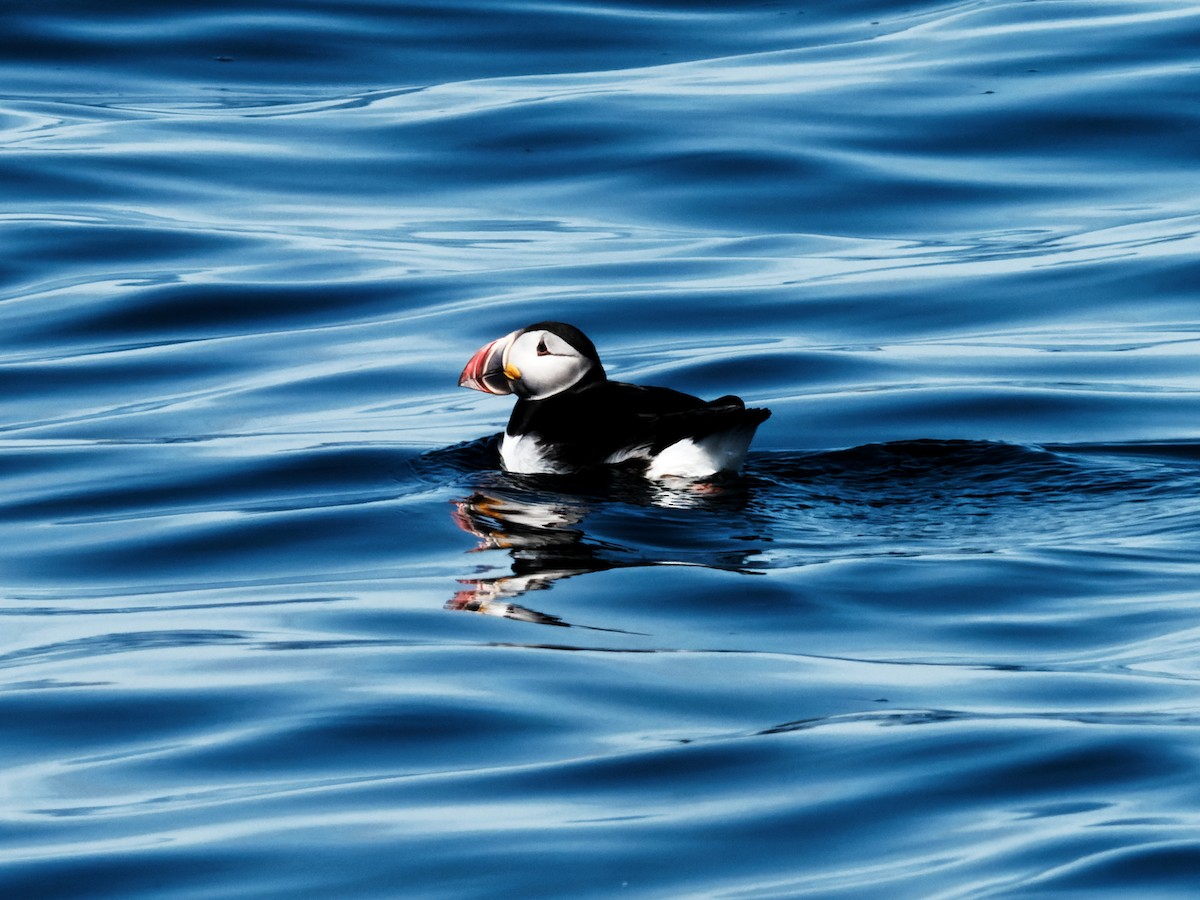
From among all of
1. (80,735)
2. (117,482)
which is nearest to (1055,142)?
(117,482)

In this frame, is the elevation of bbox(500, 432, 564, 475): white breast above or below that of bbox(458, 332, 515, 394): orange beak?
below

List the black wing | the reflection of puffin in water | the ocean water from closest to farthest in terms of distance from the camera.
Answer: the ocean water
the reflection of puffin in water
the black wing

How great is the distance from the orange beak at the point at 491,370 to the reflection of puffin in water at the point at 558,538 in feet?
1.55

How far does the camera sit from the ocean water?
13.9ft

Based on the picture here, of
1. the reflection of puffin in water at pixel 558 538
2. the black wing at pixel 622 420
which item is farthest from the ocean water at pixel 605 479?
the black wing at pixel 622 420

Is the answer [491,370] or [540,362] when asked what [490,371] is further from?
[540,362]

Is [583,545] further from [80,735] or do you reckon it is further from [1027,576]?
[80,735]

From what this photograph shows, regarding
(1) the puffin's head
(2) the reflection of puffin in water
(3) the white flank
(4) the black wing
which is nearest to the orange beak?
(1) the puffin's head

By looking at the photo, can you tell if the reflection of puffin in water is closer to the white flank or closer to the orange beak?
the white flank

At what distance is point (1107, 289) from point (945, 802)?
7.62m

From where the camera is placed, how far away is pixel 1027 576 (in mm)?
6207

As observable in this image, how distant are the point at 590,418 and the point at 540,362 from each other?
555 millimetres

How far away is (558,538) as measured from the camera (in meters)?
6.91

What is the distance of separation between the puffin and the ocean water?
10cm
